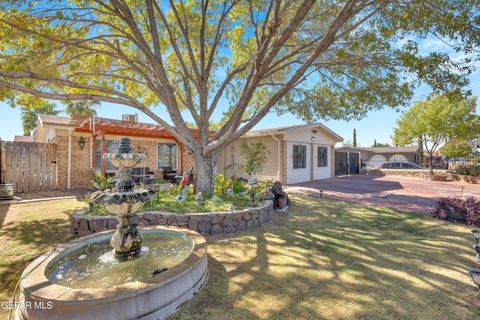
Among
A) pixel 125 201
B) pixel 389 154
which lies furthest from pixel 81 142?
pixel 389 154

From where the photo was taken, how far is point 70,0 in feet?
20.7

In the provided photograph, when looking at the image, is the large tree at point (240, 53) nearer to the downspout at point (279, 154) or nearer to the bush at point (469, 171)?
the downspout at point (279, 154)

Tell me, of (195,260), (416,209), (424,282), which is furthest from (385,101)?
(195,260)

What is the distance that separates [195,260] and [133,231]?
1.15 metres

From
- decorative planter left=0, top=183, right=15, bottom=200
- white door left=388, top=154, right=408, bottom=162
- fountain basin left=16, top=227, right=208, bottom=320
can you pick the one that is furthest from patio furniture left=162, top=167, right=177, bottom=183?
white door left=388, top=154, right=408, bottom=162

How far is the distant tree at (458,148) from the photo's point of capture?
17.5m

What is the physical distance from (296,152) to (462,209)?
8689 millimetres

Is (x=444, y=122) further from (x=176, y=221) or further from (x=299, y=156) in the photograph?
(x=176, y=221)

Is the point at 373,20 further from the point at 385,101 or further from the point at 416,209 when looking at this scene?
the point at 416,209

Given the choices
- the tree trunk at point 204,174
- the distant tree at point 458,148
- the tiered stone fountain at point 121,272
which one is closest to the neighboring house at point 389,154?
the distant tree at point 458,148

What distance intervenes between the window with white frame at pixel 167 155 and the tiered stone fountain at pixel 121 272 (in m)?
10.6

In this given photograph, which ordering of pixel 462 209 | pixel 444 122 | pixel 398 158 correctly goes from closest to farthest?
pixel 462 209, pixel 444 122, pixel 398 158

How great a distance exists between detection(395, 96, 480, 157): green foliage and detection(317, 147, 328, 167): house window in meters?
8.18

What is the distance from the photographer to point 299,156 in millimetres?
14461
